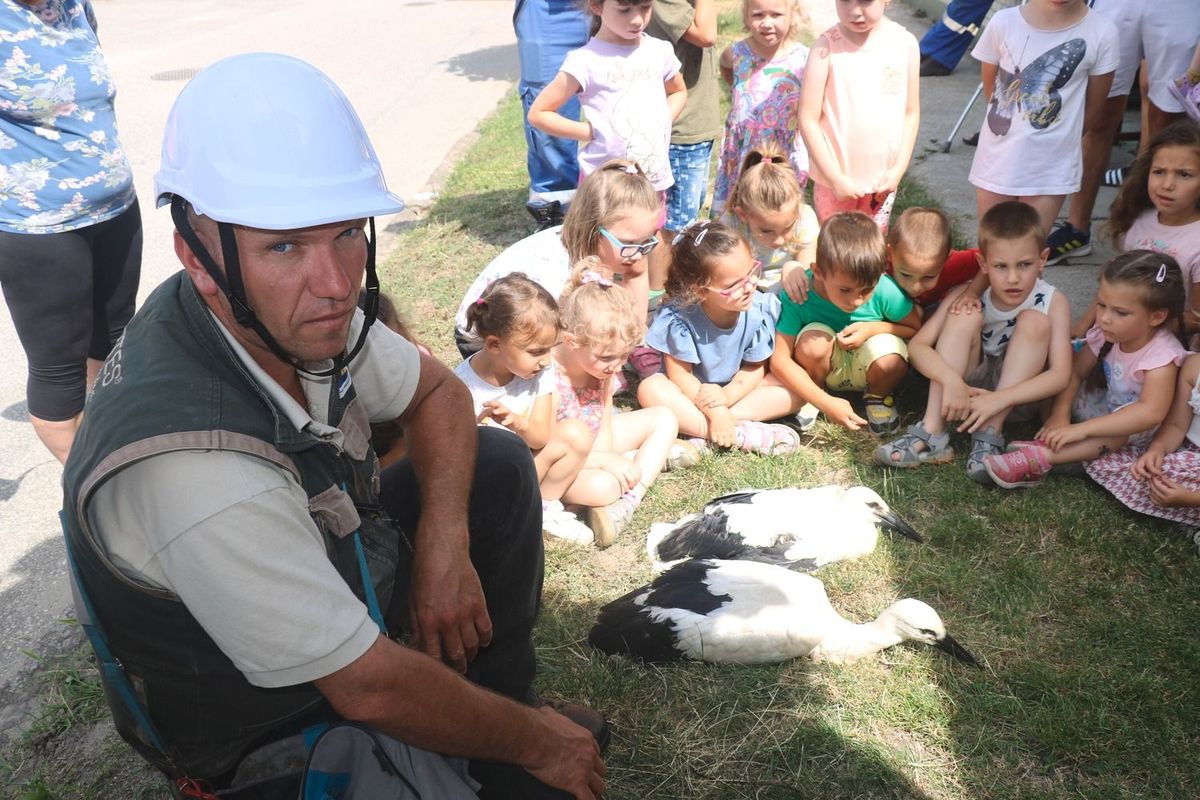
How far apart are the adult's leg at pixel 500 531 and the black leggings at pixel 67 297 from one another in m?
1.43

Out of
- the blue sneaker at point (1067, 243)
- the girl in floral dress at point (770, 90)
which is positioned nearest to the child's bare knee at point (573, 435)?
the girl in floral dress at point (770, 90)

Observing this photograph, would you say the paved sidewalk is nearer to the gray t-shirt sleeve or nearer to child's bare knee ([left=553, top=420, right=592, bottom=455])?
child's bare knee ([left=553, top=420, right=592, bottom=455])

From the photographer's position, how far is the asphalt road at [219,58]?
3.29 meters

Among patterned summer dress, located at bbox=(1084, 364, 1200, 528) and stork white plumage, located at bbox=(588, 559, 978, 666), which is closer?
stork white plumage, located at bbox=(588, 559, 978, 666)

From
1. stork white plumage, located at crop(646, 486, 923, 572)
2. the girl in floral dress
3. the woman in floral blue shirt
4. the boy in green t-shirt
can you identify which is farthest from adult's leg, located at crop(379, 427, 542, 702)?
the girl in floral dress

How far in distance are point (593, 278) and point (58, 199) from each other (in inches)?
70.4

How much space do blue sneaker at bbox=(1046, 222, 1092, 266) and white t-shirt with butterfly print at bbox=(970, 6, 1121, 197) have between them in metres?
0.77

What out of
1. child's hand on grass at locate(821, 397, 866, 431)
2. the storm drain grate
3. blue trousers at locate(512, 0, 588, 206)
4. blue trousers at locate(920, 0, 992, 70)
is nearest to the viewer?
child's hand on grass at locate(821, 397, 866, 431)

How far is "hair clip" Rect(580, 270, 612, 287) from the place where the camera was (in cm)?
349

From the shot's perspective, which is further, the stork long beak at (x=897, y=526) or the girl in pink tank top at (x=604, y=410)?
the girl in pink tank top at (x=604, y=410)

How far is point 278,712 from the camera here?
5.55ft

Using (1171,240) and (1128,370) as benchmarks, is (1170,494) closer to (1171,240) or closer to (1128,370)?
(1128,370)

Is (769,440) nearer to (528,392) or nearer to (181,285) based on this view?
(528,392)

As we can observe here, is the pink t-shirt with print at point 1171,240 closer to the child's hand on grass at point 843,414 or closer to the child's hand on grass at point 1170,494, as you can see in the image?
the child's hand on grass at point 1170,494
